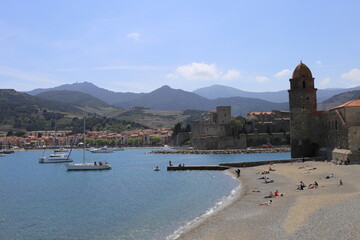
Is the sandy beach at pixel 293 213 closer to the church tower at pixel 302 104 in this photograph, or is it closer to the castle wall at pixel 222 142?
the church tower at pixel 302 104

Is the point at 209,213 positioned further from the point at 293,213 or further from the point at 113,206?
the point at 113,206

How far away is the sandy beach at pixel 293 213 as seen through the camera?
1506 centimetres

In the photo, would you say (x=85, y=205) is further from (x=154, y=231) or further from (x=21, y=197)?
(x=154, y=231)

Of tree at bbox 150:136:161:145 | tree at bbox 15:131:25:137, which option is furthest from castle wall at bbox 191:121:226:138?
tree at bbox 15:131:25:137

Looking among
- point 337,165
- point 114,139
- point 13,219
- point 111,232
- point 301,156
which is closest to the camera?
point 111,232

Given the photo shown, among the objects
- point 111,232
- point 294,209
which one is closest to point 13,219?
point 111,232

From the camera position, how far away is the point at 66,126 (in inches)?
7210

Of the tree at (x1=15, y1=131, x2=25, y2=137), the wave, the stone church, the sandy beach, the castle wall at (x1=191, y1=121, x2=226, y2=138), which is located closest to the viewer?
the sandy beach

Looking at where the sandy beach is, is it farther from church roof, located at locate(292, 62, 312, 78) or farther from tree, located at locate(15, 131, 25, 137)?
tree, located at locate(15, 131, 25, 137)

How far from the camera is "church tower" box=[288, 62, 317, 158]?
40.4 meters

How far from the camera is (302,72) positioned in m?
40.3

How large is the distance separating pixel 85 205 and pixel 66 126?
538 ft

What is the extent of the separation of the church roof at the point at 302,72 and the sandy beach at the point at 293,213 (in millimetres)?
13266

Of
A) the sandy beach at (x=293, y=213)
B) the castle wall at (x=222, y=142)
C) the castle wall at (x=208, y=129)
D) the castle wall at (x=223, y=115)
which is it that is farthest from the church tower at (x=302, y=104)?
the castle wall at (x=223, y=115)
